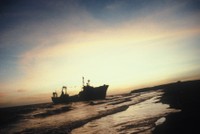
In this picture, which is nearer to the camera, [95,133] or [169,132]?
[169,132]

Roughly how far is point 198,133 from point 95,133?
23.2ft

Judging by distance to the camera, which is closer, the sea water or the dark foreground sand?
the dark foreground sand

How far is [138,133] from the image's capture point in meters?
11.5

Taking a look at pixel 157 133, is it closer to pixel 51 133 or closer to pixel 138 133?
pixel 138 133

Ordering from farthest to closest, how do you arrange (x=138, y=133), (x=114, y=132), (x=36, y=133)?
(x=36, y=133) < (x=114, y=132) < (x=138, y=133)

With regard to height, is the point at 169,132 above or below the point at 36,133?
above

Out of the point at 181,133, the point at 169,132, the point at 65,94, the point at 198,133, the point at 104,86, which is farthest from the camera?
the point at 65,94

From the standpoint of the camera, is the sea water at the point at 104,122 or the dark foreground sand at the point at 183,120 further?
the sea water at the point at 104,122

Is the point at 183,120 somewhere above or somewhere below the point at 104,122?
above

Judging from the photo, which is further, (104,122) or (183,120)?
(104,122)

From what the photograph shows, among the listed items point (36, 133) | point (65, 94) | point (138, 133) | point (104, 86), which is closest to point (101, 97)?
point (104, 86)

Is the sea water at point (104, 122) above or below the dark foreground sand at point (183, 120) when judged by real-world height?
below

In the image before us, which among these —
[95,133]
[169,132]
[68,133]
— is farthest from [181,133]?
[68,133]

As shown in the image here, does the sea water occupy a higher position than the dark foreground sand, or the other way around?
the dark foreground sand
